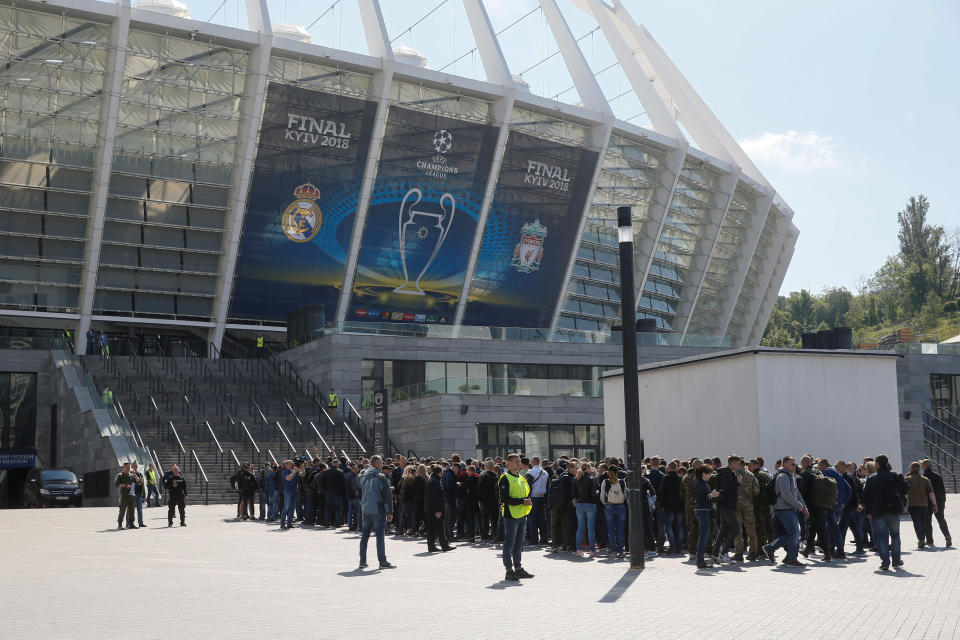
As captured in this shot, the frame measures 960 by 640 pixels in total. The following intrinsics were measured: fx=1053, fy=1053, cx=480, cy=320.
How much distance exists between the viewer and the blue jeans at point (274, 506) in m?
25.6

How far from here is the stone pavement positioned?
9.67 metres

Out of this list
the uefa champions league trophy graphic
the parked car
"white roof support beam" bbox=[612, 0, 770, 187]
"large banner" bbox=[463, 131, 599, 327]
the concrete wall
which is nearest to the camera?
the parked car

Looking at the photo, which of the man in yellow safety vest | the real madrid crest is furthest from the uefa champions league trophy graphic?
the man in yellow safety vest

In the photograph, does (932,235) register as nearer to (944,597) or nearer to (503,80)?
(503,80)

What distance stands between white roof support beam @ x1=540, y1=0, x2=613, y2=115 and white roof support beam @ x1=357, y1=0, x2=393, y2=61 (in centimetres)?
1163

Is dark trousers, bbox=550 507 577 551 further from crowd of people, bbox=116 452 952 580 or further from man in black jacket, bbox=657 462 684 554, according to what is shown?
man in black jacket, bbox=657 462 684 554

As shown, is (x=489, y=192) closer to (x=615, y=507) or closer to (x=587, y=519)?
(x=587, y=519)

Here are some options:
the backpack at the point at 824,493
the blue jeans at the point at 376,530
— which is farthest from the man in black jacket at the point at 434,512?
the backpack at the point at 824,493

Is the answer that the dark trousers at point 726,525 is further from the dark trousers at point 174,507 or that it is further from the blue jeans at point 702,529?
the dark trousers at point 174,507

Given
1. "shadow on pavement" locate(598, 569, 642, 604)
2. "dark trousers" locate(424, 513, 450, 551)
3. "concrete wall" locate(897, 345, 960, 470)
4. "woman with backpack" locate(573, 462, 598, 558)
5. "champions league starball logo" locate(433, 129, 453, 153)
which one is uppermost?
"champions league starball logo" locate(433, 129, 453, 153)

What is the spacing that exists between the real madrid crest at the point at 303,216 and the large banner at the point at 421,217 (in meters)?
2.69

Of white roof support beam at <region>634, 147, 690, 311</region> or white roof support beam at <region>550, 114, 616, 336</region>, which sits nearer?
white roof support beam at <region>550, 114, 616, 336</region>

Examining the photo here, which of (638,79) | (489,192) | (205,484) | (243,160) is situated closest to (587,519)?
(205,484)

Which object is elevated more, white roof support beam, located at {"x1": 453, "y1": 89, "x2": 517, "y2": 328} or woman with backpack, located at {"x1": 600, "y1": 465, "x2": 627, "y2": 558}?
white roof support beam, located at {"x1": 453, "y1": 89, "x2": 517, "y2": 328}
